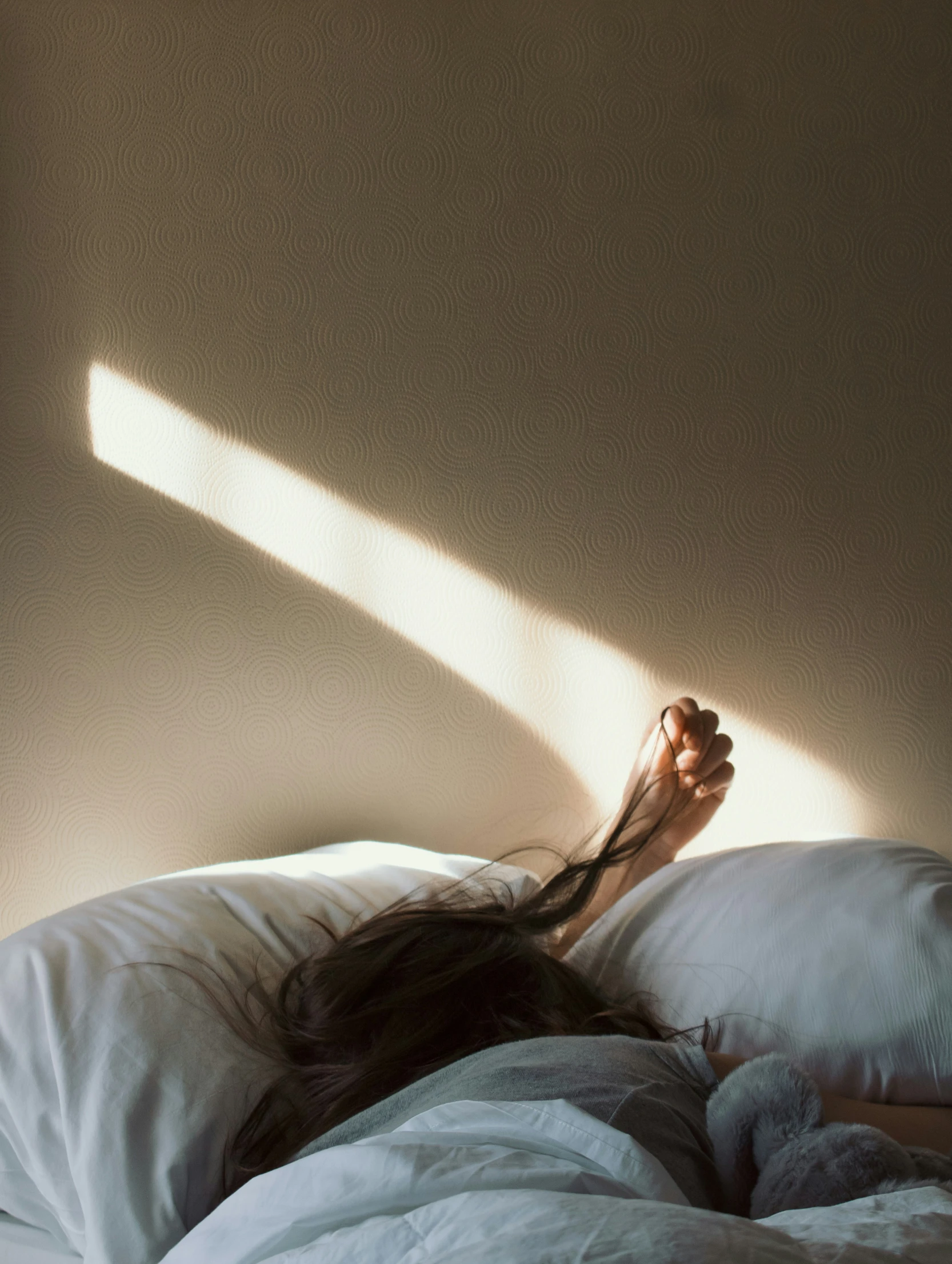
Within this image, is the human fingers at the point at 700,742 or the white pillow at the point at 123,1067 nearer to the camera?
the white pillow at the point at 123,1067

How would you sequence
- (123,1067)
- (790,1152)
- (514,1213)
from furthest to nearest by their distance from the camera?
(123,1067) → (790,1152) → (514,1213)

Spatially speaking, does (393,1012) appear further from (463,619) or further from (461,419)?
(461,419)

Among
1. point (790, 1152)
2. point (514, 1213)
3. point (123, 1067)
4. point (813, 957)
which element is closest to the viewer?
point (514, 1213)

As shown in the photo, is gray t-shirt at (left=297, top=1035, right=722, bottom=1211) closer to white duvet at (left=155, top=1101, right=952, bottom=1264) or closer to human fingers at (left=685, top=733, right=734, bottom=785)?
white duvet at (left=155, top=1101, right=952, bottom=1264)

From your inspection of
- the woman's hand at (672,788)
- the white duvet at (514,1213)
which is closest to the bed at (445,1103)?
the white duvet at (514,1213)

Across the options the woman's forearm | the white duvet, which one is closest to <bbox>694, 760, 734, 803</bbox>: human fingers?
the woman's forearm

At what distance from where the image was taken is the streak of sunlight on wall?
124 cm

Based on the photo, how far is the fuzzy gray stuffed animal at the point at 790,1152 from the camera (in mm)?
590

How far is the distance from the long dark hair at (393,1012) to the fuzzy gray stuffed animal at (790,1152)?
0.14m

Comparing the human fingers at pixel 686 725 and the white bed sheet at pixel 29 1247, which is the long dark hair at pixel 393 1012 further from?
the human fingers at pixel 686 725

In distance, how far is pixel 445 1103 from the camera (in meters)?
0.64

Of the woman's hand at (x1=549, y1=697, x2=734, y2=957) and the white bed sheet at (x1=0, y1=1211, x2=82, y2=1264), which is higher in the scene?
the woman's hand at (x1=549, y1=697, x2=734, y2=957)

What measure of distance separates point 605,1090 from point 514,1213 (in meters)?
0.20

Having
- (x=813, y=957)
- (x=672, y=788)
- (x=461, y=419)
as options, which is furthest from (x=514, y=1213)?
(x=461, y=419)
